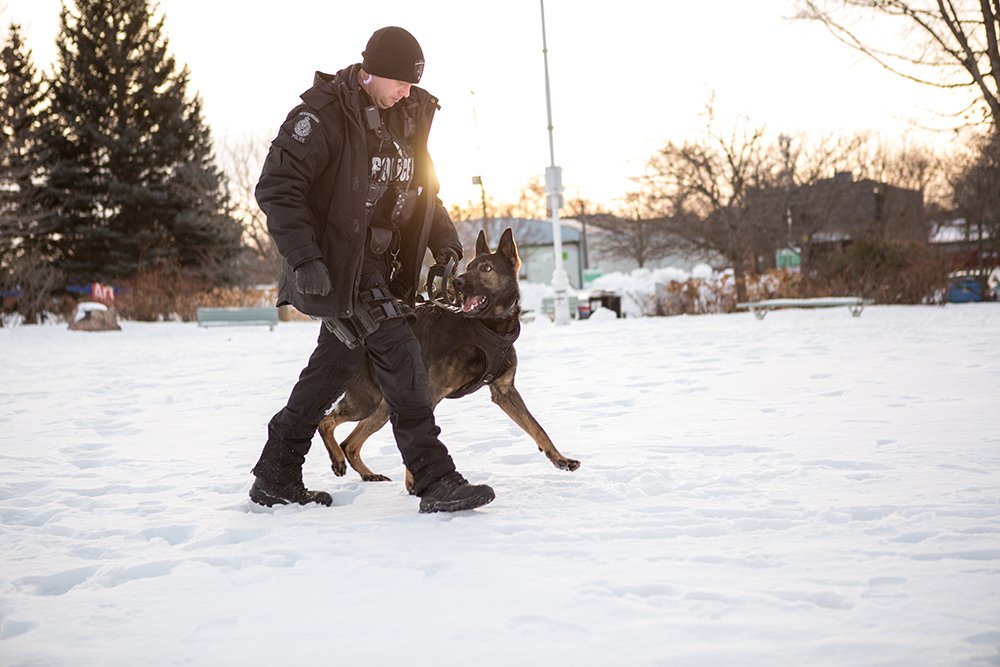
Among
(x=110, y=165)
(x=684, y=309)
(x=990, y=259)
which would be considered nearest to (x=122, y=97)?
(x=110, y=165)

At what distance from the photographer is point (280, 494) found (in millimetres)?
3902

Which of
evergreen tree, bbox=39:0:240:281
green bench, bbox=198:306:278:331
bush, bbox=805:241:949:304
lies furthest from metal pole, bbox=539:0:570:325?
evergreen tree, bbox=39:0:240:281

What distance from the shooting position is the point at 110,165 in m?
31.1

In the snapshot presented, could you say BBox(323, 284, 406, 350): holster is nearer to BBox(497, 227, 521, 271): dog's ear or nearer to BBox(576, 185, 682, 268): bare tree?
BBox(497, 227, 521, 271): dog's ear

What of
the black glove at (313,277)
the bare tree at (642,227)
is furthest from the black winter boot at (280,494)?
the bare tree at (642,227)

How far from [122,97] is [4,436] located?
28.5m

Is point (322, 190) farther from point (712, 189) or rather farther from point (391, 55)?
point (712, 189)

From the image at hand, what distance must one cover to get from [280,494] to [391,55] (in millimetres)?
1975

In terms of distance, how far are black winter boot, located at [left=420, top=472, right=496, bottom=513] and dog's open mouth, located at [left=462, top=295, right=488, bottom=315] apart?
0.82m

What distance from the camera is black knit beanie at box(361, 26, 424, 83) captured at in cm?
352

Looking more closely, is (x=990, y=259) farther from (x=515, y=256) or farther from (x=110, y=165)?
(x=110, y=165)

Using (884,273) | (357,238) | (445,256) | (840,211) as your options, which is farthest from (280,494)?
(840,211)

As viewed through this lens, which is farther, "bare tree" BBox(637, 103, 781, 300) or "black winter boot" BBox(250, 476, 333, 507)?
"bare tree" BBox(637, 103, 781, 300)

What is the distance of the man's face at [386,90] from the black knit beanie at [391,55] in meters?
0.05
